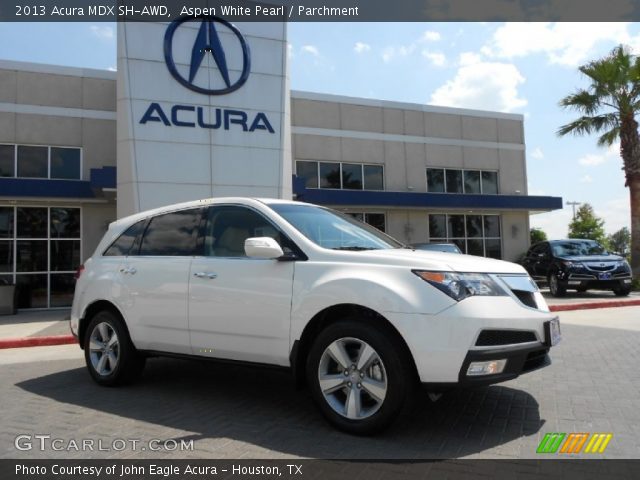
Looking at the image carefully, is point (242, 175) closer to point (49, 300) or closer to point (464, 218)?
point (49, 300)

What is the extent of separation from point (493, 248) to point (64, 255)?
16365mm

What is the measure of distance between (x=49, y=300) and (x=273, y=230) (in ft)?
43.4

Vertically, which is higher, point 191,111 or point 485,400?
point 191,111

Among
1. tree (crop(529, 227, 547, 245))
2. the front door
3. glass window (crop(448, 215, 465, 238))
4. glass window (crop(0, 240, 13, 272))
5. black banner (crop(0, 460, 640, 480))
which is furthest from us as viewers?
tree (crop(529, 227, 547, 245))

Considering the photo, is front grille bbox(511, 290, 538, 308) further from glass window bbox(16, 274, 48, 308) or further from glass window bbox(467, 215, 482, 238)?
glass window bbox(467, 215, 482, 238)

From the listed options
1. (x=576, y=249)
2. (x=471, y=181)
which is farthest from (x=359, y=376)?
(x=471, y=181)

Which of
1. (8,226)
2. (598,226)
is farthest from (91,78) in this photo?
(598,226)

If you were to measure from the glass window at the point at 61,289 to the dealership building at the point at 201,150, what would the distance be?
0.03 metres

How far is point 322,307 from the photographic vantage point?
12.8 ft

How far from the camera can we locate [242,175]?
44.6 feet

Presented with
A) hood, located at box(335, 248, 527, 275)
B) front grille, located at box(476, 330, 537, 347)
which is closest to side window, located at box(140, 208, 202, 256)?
hood, located at box(335, 248, 527, 275)

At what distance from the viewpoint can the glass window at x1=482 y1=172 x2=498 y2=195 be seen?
74.1 feet

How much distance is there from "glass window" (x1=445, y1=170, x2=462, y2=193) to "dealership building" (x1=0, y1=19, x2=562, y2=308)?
54 mm

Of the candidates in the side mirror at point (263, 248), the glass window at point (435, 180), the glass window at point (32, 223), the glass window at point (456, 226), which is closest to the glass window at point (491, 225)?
the glass window at point (456, 226)
